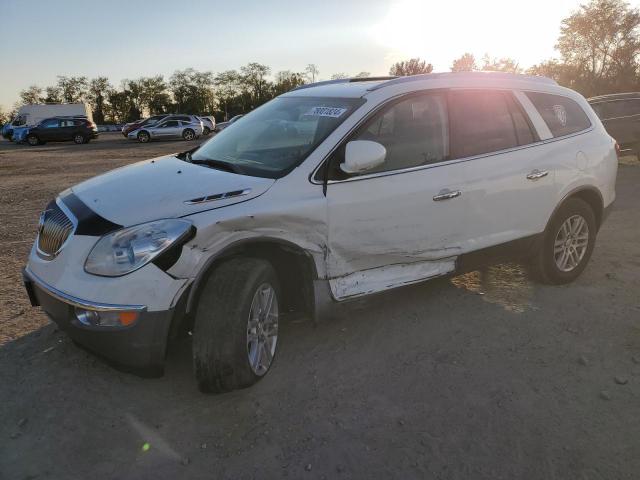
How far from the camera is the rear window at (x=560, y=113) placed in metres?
4.28

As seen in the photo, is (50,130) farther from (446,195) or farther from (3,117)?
(3,117)

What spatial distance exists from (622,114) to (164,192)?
12.9m

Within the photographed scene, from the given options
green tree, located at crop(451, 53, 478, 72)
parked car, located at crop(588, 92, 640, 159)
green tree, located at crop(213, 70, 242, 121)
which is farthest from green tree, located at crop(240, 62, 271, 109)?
parked car, located at crop(588, 92, 640, 159)

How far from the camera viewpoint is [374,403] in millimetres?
2877

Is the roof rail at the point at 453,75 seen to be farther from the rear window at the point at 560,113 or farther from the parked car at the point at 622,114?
the parked car at the point at 622,114

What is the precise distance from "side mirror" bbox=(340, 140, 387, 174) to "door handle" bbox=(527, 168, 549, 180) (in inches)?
58.9

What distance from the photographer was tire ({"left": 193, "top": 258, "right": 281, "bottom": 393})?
2.73 meters

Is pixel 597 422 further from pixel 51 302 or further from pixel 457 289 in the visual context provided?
pixel 51 302

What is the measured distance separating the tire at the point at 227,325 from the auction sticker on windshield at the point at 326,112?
116cm

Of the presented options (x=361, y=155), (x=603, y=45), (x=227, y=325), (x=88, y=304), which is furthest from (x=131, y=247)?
(x=603, y=45)

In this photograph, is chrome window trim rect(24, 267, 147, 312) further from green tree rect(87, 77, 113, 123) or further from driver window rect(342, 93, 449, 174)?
green tree rect(87, 77, 113, 123)

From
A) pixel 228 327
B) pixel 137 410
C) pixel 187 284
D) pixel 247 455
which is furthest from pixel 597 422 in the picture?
pixel 137 410

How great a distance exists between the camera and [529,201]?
4.05 metres

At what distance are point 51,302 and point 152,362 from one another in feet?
2.22
